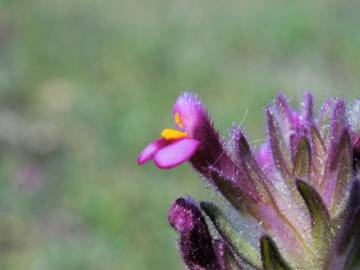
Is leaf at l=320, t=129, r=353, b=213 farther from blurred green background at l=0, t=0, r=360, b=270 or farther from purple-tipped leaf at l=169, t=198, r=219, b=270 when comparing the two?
blurred green background at l=0, t=0, r=360, b=270

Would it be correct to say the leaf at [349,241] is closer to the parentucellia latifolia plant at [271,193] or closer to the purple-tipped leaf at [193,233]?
the parentucellia latifolia plant at [271,193]

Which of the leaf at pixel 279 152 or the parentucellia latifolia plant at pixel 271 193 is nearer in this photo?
the parentucellia latifolia plant at pixel 271 193

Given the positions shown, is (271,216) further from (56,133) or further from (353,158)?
(56,133)

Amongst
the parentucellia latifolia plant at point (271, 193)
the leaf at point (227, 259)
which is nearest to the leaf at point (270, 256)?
Answer: the parentucellia latifolia plant at point (271, 193)

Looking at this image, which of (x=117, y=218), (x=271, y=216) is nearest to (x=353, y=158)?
(x=271, y=216)

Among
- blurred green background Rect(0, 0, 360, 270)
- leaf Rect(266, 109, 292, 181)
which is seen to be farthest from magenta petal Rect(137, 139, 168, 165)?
blurred green background Rect(0, 0, 360, 270)

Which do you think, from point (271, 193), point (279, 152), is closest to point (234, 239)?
point (271, 193)
